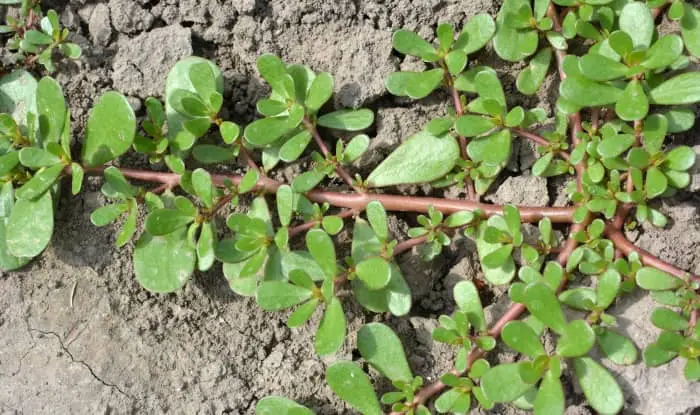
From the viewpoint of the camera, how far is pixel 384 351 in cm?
224

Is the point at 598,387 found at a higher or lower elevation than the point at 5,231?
lower

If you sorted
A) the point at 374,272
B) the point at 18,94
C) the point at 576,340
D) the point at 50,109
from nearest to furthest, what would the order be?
the point at 576,340, the point at 374,272, the point at 50,109, the point at 18,94

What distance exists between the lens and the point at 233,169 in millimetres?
2482

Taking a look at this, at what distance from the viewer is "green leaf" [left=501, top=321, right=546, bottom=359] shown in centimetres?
207

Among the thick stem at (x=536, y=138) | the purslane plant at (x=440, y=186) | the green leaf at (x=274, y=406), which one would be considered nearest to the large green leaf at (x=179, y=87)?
the purslane plant at (x=440, y=186)

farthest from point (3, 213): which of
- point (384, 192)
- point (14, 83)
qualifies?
point (384, 192)

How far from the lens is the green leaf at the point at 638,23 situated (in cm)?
215

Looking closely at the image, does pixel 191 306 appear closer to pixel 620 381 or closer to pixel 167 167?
pixel 167 167

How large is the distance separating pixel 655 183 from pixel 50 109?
1.82 m

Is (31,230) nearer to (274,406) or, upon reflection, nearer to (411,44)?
(274,406)

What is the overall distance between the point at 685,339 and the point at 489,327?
54cm

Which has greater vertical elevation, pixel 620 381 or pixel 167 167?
pixel 167 167

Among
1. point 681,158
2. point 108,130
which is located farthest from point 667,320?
point 108,130

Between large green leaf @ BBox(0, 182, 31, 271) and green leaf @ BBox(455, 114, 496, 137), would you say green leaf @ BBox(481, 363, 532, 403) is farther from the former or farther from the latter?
Answer: large green leaf @ BBox(0, 182, 31, 271)
